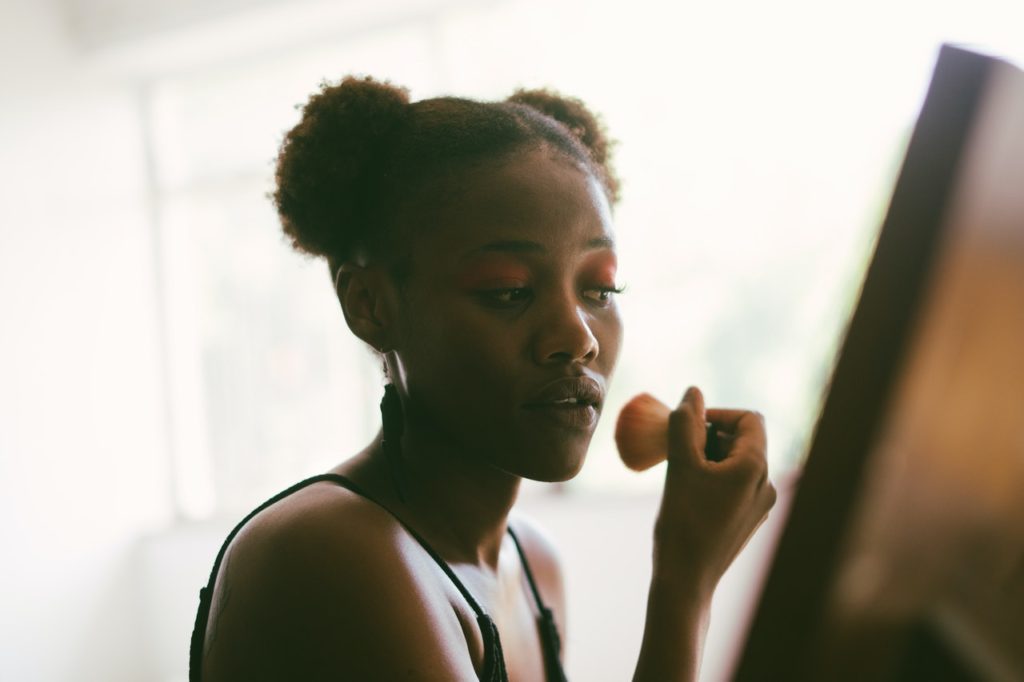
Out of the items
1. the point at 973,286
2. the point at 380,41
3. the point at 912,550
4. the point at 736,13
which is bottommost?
the point at 912,550

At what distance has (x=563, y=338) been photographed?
0.76 meters

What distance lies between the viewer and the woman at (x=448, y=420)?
0.67 m

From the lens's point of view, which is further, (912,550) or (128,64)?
(128,64)

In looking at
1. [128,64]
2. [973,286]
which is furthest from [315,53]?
[973,286]

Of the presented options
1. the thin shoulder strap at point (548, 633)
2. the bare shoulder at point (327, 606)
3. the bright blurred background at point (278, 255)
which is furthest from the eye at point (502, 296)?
the bright blurred background at point (278, 255)

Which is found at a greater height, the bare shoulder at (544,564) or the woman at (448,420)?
the woman at (448,420)

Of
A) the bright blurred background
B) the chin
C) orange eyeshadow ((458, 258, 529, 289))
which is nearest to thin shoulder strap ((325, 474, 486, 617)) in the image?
the chin

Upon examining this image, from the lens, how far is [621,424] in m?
0.85

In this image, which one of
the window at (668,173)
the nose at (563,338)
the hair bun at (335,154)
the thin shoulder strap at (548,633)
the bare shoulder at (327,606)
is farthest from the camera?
the window at (668,173)

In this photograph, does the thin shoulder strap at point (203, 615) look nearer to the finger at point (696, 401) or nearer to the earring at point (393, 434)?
the earring at point (393, 434)

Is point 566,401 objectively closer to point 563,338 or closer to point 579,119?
point 563,338

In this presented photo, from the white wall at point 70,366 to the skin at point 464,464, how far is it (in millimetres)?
2531

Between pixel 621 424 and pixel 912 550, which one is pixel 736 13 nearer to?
pixel 621 424

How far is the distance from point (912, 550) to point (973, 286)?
0.11 meters
